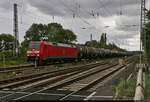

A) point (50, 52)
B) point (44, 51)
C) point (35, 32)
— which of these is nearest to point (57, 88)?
point (44, 51)

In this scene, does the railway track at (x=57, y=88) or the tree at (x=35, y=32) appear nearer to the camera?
the railway track at (x=57, y=88)

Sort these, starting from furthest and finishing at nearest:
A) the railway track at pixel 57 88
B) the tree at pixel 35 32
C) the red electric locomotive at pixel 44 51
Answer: the tree at pixel 35 32
the red electric locomotive at pixel 44 51
the railway track at pixel 57 88

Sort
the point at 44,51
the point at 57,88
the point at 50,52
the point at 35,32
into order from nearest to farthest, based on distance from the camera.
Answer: the point at 57,88
the point at 44,51
the point at 50,52
the point at 35,32

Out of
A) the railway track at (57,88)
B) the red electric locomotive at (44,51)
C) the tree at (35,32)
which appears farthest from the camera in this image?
the tree at (35,32)

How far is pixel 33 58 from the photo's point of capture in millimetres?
22000

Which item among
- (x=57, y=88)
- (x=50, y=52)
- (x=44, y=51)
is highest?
(x=44, y=51)

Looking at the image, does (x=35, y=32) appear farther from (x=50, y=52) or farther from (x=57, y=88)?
(x=57, y=88)

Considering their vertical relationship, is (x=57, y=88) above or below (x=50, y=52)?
below

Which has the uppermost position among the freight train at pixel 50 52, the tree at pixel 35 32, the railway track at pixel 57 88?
the tree at pixel 35 32

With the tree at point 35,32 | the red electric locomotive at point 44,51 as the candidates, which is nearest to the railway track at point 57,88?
the red electric locomotive at point 44,51

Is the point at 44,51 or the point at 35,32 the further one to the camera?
the point at 35,32

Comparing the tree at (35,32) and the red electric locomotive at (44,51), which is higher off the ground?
the tree at (35,32)

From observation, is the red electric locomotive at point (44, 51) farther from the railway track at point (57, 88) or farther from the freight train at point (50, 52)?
the railway track at point (57, 88)

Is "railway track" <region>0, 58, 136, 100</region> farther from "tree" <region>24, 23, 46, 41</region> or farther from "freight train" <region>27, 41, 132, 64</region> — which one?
"tree" <region>24, 23, 46, 41</region>
